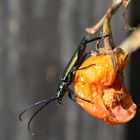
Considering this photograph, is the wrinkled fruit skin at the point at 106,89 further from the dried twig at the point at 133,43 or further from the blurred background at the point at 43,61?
the blurred background at the point at 43,61

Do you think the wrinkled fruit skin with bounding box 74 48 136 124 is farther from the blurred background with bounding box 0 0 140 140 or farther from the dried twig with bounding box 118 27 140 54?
the blurred background with bounding box 0 0 140 140

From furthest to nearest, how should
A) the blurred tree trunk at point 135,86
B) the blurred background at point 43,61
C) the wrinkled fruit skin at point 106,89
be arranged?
the blurred tree trunk at point 135,86 < the blurred background at point 43,61 < the wrinkled fruit skin at point 106,89

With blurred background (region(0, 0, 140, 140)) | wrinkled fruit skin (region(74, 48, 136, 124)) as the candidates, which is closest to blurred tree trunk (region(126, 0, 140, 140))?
blurred background (region(0, 0, 140, 140))

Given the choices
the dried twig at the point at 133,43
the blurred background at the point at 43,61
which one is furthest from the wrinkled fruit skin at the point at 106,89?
the blurred background at the point at 43,61

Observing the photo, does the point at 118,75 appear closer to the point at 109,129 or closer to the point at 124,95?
the point at 124,95

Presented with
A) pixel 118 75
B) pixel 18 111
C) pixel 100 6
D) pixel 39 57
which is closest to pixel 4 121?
pixel 18 111

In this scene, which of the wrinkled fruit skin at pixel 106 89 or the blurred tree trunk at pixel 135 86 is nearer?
the wrinkled fruit skin at pixel 106 89

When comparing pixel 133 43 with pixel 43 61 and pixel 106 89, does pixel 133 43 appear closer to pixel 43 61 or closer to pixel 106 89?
pixel 106 89
